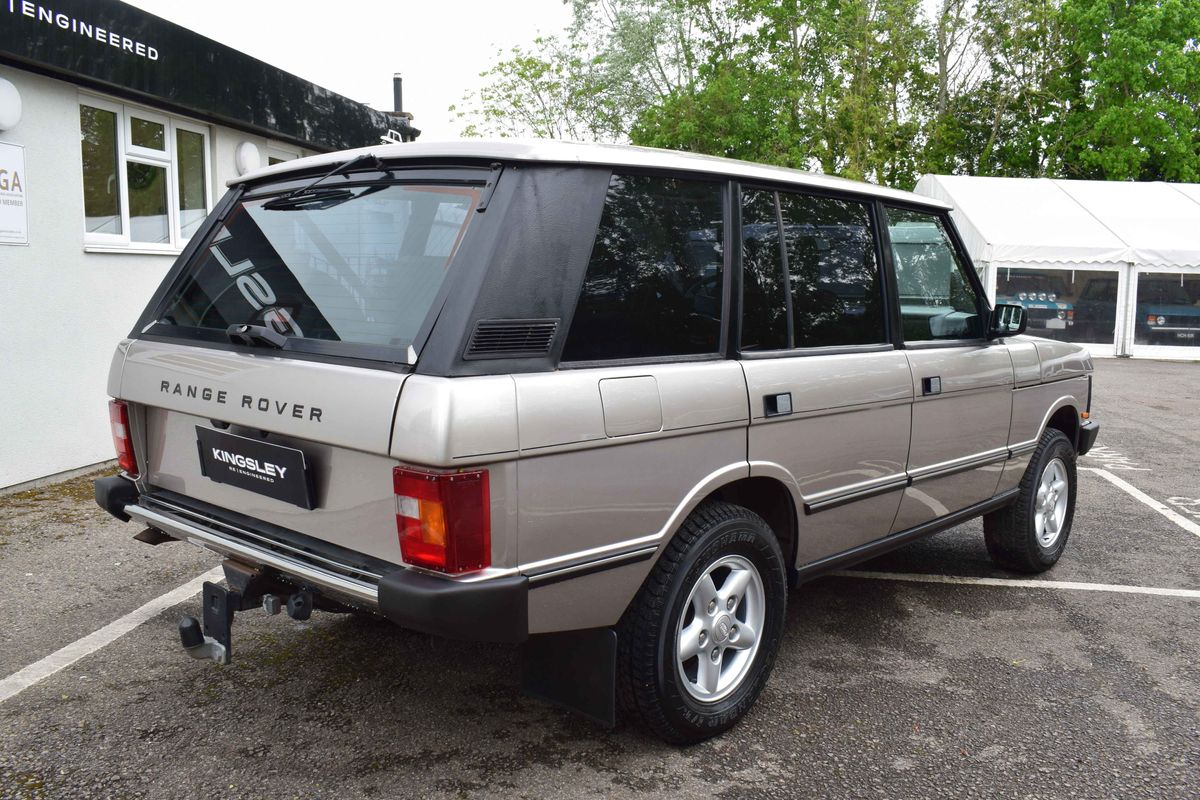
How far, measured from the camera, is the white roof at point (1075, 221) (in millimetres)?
21250

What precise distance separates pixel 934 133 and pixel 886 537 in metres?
33.1

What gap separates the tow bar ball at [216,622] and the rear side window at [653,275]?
1.17 m

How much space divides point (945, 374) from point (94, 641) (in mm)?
3805

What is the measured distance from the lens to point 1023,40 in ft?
103

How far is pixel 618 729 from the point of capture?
3.33 metres

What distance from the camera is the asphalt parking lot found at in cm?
302

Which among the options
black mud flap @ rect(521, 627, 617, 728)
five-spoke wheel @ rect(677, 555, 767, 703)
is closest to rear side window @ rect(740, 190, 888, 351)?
five-spoke wheel @ rect(677, 555, 767, 703)

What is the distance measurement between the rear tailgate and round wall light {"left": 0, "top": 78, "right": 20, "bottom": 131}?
4.41 metres

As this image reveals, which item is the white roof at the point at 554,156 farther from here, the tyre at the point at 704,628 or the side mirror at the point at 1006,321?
the side mirror at the point at 1006,321

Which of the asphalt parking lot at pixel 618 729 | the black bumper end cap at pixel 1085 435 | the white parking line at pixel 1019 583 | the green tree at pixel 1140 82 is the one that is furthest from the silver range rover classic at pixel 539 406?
the green tree at pixel 1140 82

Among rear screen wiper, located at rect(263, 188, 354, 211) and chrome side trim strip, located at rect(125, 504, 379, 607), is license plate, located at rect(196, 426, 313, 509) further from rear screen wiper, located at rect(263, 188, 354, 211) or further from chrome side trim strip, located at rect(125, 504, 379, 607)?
rear screen wiper, located at rect(263, 188, 354, 211)

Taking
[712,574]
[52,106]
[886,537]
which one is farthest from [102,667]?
[52,106]

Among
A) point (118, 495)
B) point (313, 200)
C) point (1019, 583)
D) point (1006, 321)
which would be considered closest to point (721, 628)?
point (313, 200)

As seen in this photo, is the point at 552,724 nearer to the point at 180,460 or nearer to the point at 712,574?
the point at 712,574
